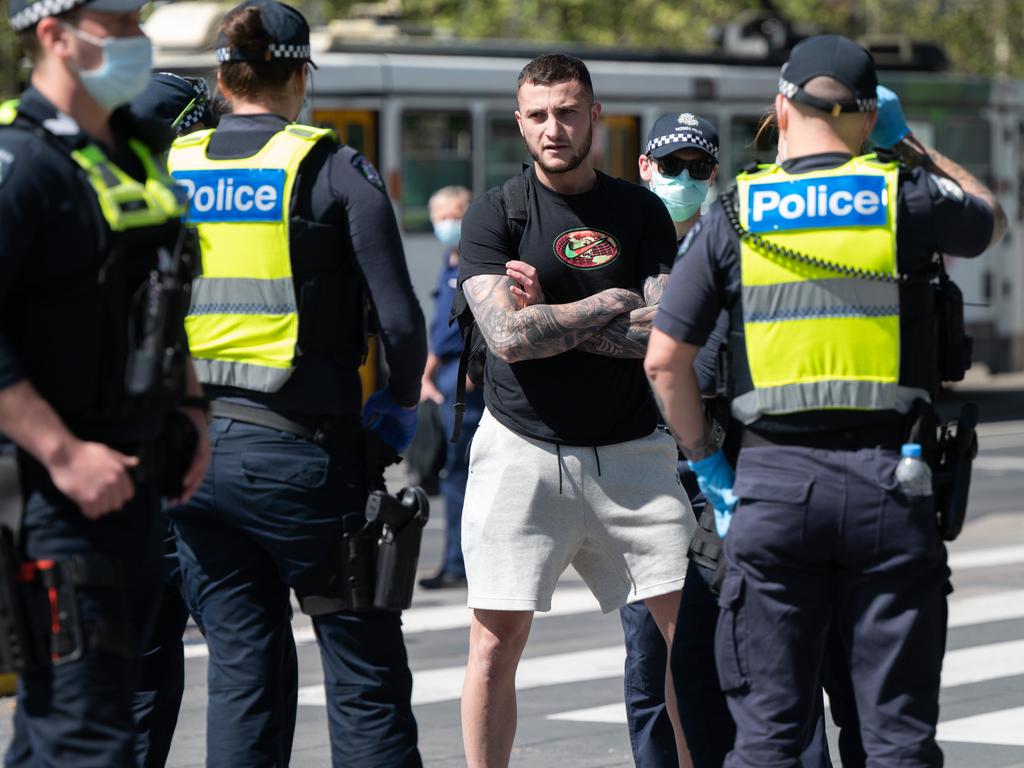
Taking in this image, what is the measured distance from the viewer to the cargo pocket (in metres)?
4.21

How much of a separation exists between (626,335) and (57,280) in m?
1.85

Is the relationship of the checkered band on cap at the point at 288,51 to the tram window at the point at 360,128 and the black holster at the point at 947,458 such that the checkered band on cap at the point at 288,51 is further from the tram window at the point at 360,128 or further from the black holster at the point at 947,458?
the tram window at the point at 360,128

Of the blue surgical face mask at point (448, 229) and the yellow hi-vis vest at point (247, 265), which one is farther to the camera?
the blue surgical face mask at point (448, 229)

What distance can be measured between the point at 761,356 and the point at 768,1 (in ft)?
63.1

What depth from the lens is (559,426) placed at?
5316 mm

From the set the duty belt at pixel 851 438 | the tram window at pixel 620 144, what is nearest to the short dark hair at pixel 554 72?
the duty belt at pixel 851 438

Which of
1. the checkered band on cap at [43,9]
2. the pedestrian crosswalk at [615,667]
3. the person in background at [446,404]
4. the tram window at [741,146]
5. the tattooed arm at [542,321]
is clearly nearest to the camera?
the checkered band on cap at [43,9]

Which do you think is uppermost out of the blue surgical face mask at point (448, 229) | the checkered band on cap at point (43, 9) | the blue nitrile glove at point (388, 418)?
the blue surgical face mask at point (448, 229)

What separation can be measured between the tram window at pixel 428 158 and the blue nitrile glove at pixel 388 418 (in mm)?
12085

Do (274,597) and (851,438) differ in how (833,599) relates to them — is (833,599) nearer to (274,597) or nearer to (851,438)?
(851,438)

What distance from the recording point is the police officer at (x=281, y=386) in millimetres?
4574

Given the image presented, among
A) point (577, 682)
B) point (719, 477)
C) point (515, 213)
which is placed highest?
point (515, 213)

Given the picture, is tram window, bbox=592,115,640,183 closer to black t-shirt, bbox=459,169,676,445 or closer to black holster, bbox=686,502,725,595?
black t-shirt, bbox=459,169,676,445

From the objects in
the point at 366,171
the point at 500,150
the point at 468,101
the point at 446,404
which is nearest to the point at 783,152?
the point at 366,171
